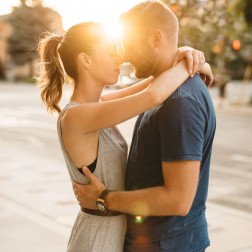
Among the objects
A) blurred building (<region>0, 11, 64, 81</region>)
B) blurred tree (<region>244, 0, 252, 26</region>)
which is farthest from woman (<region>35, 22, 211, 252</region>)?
blurred building (<region>0, 11, 64, 81</region>)

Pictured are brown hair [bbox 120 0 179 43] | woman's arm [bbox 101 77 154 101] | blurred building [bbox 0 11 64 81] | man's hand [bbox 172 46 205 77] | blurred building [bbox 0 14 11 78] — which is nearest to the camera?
brown hair [bbox 120 0 179 43]

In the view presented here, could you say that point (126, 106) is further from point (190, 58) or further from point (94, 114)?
point (190, 58)

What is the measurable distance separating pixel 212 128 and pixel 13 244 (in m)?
3.66

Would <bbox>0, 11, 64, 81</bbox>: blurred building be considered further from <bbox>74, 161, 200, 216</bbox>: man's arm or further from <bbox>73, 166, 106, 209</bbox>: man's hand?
<bbox>74, 161, 200, 216</bbox>: man's arm

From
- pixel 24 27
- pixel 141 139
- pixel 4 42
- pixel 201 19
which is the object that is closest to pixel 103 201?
pixel 141 139

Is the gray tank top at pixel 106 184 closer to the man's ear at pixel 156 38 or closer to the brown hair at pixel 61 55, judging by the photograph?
the brown hair at pixel 61 55

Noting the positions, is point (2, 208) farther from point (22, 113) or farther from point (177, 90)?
point (22, 113)

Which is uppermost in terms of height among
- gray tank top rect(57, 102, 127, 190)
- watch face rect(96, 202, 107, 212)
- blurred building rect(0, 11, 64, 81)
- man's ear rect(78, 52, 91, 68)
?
man's ear rect(78, 52, 91, 68)

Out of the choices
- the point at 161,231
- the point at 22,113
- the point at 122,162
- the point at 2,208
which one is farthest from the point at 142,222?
the point at 22,113

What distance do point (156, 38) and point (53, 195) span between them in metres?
5.53

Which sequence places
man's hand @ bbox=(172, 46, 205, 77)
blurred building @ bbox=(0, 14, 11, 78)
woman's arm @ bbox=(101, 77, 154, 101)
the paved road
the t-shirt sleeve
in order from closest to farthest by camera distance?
the t-shirt sleeve
man's hand @ bbox=(172, 46, 205, 77)
woman's arm @ bbox=(101, 77, 154, 101)
the paved road
blurred building @ bbox=(0, 14, 11, 78)

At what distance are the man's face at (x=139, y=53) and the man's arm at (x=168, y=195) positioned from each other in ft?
1.43

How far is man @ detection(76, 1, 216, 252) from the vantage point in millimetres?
1957

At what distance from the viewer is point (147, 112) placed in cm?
211
